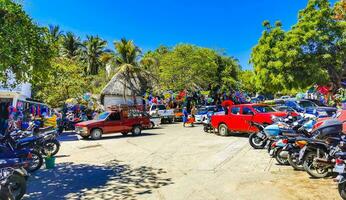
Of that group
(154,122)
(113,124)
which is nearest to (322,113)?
(113,124)

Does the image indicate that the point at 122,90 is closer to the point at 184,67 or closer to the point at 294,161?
the point at 184,67

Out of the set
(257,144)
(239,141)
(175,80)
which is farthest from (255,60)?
(257,144)

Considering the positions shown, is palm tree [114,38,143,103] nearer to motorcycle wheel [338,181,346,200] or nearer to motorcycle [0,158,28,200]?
motorcycle [0,158,28,200]

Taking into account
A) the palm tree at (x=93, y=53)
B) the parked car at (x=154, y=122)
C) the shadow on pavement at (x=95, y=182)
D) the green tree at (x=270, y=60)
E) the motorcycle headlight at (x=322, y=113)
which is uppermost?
the palm tree at (x=93, y=53)

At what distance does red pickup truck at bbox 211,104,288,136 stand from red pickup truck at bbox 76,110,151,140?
210 inches

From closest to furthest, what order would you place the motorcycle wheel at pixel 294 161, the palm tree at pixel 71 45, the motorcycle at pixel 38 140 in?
the motorcycle wheel at pixel 294 161
the motorcycle at pixel 38 140
the palm tree at pixel 71 45

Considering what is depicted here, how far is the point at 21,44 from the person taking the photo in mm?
9047

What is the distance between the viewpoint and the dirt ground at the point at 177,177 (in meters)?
7.94

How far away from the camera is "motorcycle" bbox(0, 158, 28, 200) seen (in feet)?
22.9

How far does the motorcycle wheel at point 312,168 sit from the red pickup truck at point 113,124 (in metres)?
13.9

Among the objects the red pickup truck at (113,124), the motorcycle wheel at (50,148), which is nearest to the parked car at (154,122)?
the red pickup truck at (113,124)

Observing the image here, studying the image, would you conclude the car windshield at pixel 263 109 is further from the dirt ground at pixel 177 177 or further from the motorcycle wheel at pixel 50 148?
the motorcycle wheel at pixel 50 148

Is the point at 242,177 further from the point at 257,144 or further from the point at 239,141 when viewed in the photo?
the point at 239,141

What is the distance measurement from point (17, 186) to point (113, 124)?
1352 cm
